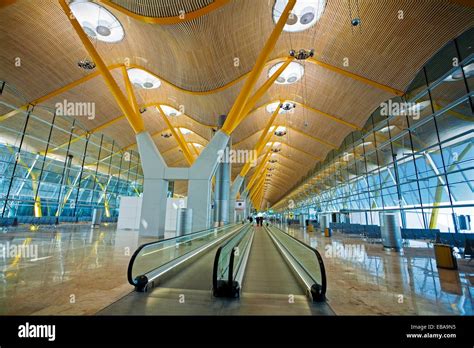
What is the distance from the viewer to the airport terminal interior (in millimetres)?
3826

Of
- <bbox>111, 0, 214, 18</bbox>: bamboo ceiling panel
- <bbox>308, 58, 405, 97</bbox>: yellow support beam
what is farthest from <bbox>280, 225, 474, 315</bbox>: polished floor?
<bbox>111, 0, 214, 18</bbox>: bamboo ceiling panel

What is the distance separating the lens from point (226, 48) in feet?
42.9

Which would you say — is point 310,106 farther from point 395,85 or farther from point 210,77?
point 210,77

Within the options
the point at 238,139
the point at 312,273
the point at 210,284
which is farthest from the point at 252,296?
the point at 238,139

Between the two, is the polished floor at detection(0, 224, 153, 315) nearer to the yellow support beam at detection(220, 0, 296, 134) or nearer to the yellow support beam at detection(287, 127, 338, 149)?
the yellow support beam at detection(220, 0, 296, 134)

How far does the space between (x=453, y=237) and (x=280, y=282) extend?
→ 306 inches

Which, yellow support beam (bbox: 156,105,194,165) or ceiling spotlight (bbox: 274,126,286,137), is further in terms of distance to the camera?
ceiling spotlight (bbox: 274,126,286,137)

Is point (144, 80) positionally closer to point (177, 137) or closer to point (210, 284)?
point (177, 137)

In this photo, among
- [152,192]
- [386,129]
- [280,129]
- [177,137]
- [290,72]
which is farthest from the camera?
[280,129]

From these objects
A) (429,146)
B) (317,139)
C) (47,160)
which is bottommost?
(429,146)

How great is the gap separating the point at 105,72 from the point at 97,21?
18.0 ft

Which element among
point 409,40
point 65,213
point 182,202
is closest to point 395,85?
point 409,40

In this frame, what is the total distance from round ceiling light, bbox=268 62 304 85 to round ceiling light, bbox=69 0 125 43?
10813 millimetres

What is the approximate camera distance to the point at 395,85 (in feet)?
43.8
